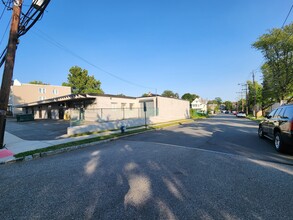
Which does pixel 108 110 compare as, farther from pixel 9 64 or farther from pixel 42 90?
pixel 42 90

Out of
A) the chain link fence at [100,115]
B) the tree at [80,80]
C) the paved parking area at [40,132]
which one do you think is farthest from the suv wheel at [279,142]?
the tree at [80,80]

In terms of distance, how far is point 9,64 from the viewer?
816 cm

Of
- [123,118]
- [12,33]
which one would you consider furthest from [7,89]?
[123,118]

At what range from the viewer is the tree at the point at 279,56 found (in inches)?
1175

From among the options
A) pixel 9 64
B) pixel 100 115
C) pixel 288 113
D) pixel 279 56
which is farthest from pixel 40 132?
pixel 279 56

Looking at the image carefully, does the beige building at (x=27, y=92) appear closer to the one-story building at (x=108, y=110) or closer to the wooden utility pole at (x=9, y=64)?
the one-story building at (x=108, y=110)

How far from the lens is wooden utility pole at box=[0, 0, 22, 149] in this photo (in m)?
8.08

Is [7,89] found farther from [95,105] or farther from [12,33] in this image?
[95,105]

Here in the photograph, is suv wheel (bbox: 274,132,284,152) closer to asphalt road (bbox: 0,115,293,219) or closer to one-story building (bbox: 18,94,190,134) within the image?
asphalt road (bbox: 0,115,293,219)

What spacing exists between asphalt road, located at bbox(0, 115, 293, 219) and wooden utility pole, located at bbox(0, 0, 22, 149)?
131 inches

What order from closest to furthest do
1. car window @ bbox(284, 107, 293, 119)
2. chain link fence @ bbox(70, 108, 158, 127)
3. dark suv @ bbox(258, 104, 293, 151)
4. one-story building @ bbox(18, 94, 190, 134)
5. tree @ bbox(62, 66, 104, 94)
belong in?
dark suv @ bbox(258, 104, 293, 151)
car window @ bbox(284, 107, 293, 119)
chain link fence @ bbox(70, 108, 158, 127)
one-story building @ bbox(18, 94, 190, 134)
tree @ bbox(62, 66, 104, 94)

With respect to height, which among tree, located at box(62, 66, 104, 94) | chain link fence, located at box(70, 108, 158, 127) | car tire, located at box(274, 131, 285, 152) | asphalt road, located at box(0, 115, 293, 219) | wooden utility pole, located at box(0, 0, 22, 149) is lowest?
asphalt road, located at box(0, 115, 293, 219)

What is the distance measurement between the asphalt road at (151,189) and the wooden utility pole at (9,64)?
3.34 metres

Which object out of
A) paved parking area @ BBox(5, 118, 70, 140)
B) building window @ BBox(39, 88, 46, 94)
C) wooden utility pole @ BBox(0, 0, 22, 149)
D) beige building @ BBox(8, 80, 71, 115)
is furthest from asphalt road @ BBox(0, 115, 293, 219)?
building window @ BBox(39, 88, 46, 94)
